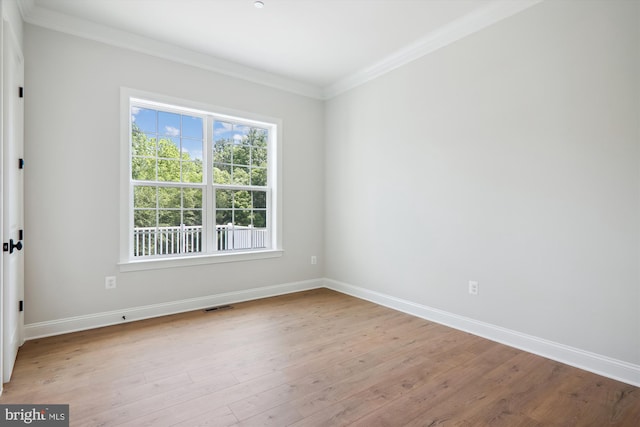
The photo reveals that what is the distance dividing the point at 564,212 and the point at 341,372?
206cm

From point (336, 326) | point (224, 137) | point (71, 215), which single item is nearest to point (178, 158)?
point (224, 137)

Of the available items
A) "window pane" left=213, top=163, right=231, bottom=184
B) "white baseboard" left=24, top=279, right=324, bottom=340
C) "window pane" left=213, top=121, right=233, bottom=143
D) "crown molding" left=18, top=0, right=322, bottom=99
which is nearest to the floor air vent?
"white baseboard" left=24, top=279, right=324, bottom=340

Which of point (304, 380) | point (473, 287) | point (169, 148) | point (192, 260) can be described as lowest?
point (304, 380)

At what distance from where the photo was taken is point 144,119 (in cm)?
355

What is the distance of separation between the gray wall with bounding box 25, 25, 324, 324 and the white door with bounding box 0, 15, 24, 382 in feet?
0.54

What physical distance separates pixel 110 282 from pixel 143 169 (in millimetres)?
1204

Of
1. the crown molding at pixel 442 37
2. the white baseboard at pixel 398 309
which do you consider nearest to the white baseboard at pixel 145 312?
the white baseboard at pixel 398 309

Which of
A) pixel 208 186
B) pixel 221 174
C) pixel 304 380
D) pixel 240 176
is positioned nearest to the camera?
pixel 304 380

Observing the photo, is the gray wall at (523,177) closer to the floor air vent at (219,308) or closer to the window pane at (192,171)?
the floor air vent at (219,308)

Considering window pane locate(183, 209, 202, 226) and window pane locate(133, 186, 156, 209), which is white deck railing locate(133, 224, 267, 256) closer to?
window pane locate(183, 209, 202, 226)

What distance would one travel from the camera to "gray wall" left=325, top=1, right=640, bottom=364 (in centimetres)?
227

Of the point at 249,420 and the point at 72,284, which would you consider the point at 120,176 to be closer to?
the point at 72,284

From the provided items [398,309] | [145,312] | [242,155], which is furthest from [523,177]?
[145,312]

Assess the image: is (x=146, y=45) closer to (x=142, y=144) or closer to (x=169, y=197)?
(x=142, y=144)
